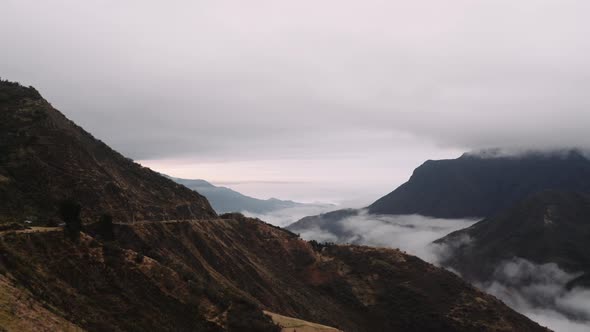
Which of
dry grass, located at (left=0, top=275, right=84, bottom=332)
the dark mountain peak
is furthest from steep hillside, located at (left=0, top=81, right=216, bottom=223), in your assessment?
dry grass, located at (left=0, top=275, right=84, bottom=332)

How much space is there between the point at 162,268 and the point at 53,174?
2539 centimetres

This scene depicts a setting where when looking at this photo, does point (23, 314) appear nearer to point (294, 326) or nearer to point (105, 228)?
point (105, 228)

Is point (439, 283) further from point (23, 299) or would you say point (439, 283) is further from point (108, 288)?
point (23, 299)

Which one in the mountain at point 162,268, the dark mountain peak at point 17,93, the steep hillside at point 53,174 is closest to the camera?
the mountain at point 162,268

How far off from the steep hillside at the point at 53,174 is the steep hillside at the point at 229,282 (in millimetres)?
5907

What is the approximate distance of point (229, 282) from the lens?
7006 centimetres

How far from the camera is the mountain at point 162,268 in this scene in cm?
3503

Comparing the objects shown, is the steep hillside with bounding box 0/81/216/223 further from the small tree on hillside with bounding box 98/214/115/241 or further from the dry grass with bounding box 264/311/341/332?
the dry grass with bounding box 264/311/341/332

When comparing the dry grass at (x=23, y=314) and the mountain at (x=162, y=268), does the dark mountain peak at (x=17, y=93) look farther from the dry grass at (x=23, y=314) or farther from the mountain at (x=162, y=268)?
the dry grass at (x=23, y=314)

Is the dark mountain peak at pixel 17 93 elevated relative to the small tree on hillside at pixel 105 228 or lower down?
elevated

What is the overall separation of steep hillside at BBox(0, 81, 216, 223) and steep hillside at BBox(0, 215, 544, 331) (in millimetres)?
5907

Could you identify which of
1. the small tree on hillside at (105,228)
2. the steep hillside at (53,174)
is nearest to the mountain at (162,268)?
the steep hillside at (53,174)

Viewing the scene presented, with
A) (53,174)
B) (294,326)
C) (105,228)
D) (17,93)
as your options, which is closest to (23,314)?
(105,228)

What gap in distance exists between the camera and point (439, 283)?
100438 millimetres
